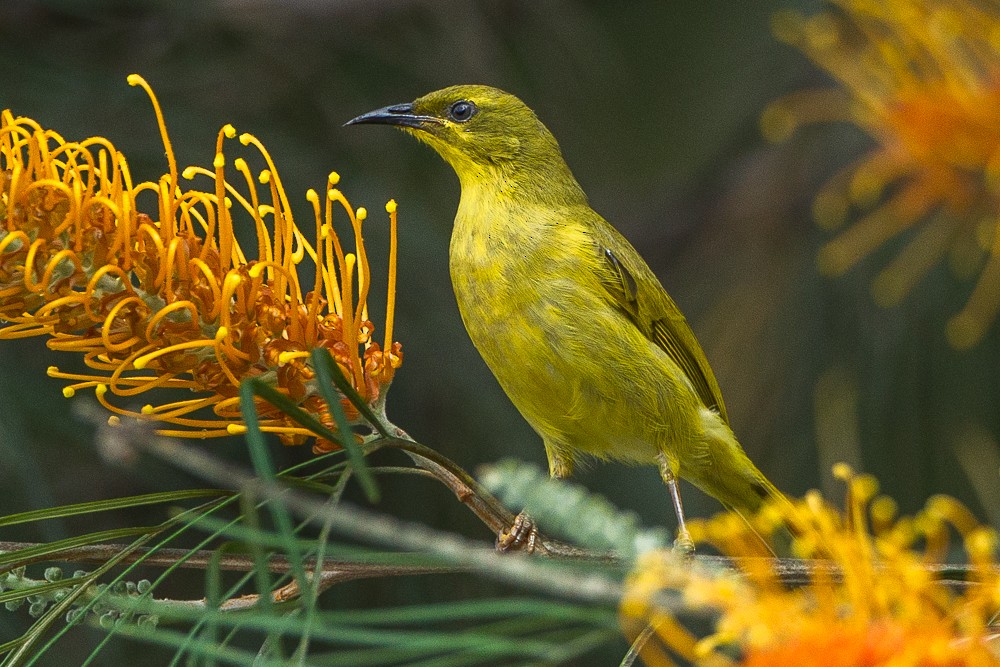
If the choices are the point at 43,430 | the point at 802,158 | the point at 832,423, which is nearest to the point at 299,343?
the point at 43,430

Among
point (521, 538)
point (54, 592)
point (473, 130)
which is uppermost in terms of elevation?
point (473, 130)

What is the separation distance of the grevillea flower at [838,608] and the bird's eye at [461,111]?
1.95 meters

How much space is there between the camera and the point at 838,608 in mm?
1301

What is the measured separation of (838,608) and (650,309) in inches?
69.3

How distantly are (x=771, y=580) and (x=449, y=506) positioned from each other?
87.5 inches

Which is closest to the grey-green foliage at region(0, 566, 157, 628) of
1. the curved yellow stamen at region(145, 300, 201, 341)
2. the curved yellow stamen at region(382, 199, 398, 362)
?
the curved yellow stamen at region(145, 300, 201, 341)

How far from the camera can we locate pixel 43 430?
10.1 ft

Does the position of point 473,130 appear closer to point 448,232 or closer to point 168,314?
point 448,232


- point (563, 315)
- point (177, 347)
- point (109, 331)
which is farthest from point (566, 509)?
point (563, 315)

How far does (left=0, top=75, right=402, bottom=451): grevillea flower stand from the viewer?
161 cm

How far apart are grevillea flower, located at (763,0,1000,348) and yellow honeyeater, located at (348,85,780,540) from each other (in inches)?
25.8

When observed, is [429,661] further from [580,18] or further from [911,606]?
[580,18]

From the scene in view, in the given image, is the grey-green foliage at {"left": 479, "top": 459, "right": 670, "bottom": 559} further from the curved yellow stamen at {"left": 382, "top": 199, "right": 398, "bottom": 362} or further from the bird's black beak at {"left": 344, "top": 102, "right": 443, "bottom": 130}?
the bird's black beak at {"left": 344, "top": 102, "right": 443, "bottom": 130}

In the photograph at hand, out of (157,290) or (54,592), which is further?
(157,290)
